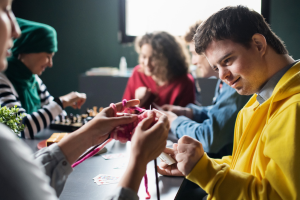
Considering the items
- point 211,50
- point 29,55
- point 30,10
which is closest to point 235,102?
point 211,50

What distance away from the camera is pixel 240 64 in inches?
36.0

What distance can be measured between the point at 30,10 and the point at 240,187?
3.94 m

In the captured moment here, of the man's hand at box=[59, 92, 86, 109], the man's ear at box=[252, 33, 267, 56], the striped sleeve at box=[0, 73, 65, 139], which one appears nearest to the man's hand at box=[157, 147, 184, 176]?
the man's ear at box=[252, 33, 267, 56]

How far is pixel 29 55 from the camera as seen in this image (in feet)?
6.27

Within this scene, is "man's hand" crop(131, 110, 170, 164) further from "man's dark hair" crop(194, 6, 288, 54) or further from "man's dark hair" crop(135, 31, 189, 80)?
"man's dark hair" crop(135, 31, 189, 80)

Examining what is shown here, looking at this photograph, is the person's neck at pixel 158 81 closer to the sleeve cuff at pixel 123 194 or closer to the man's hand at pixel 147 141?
the man's hand at pixel 147 141

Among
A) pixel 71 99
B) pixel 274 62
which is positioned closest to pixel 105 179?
pixel 274 62

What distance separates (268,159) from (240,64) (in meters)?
0.34

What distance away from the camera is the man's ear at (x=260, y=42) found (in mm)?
917

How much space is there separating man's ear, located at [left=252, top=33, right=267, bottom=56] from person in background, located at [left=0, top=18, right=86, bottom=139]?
1.32 m

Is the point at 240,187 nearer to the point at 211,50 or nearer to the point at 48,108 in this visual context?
the point at 211,50

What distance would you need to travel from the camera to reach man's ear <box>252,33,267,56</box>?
917 mm

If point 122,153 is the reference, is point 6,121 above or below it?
above

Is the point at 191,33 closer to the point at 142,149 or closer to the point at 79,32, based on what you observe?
the point at 142,149
